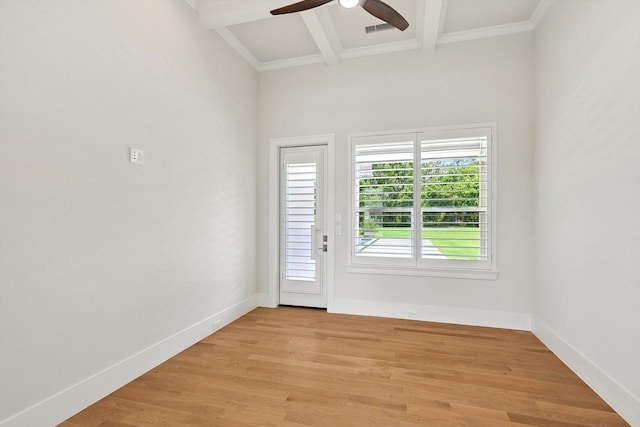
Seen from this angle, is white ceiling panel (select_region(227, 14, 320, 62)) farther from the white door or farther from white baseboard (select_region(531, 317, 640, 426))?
white baseboard (select_region(531, 317, 640, 426))

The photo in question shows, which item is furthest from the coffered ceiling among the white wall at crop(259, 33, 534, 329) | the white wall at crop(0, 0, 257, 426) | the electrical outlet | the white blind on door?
the electrical outlet

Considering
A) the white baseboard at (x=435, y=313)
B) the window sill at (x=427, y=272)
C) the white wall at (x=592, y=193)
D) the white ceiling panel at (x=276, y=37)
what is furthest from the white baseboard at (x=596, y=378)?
the white ceiling panel at (x=276, y=37)

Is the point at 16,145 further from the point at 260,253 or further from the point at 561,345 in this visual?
the point at 561,345

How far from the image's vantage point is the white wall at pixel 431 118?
11.2ft

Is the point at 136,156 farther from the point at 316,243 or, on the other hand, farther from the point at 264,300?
the point at 264,300

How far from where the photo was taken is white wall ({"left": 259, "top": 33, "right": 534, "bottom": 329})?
3.42 meters

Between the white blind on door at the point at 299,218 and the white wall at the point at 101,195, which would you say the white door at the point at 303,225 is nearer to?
the white blind on door at the point at 299,218

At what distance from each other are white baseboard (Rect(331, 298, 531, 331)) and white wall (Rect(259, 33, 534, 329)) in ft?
0.04

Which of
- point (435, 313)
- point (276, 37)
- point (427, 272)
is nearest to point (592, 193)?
point (427, 272)

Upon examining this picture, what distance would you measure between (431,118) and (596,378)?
2.77 meters

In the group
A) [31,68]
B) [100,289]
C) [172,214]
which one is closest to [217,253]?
[172,214]

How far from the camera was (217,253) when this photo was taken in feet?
11.3

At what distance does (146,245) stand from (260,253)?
188 cm

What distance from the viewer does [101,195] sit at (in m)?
2.16
